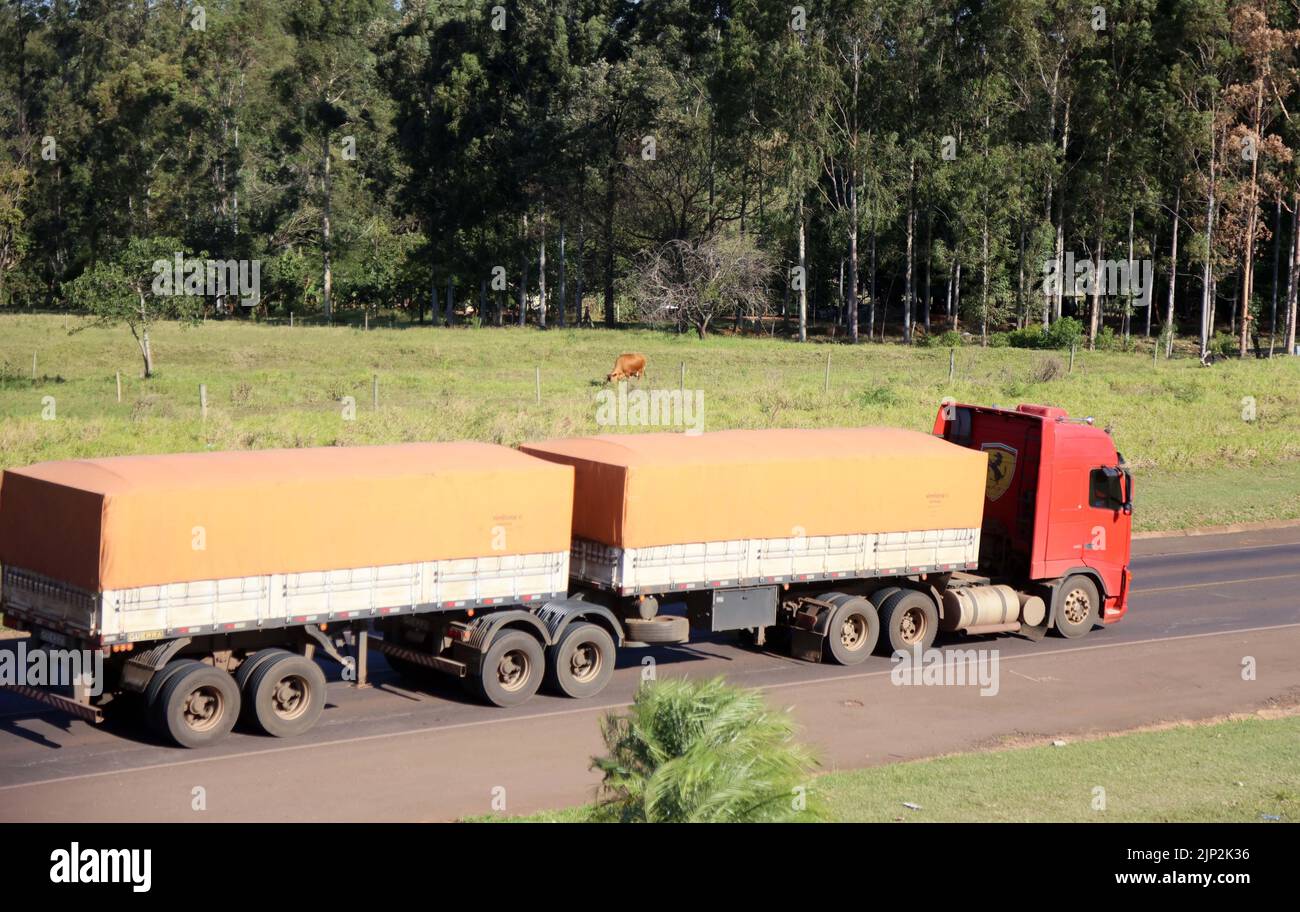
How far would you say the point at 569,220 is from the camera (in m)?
78.3

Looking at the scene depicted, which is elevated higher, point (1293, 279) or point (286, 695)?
point (1293, 279)

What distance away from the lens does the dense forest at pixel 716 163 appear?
224 feet

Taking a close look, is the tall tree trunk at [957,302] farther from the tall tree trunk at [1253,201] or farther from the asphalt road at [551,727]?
the asphalt road at [551,727]

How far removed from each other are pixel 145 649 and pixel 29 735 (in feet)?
6.01

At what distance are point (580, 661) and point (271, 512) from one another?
472 centimetres

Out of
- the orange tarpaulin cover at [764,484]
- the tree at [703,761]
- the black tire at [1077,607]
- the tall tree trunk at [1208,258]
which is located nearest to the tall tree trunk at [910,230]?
the tall tree trunk at [1208,258]

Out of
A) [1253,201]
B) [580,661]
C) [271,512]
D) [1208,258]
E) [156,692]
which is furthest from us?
[1253,201]

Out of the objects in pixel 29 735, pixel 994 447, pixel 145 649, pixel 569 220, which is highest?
pixel 569 220

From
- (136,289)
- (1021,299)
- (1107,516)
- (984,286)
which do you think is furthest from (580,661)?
(1021,299)

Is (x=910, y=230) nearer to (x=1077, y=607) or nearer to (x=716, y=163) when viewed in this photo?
(x=716, y=163)

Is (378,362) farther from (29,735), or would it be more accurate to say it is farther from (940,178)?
(29,735)

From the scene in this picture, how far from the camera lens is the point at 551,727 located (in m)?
16.8

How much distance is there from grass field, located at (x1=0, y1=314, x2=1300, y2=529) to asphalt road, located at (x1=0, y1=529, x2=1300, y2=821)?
495 inches
